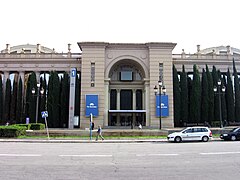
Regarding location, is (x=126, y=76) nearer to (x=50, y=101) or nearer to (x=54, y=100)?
(x=54, y=100)

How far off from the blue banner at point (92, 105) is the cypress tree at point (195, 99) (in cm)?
1735

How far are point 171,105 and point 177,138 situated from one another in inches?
850

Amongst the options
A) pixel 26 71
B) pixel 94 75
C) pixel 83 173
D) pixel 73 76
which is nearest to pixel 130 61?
pixel 94 75

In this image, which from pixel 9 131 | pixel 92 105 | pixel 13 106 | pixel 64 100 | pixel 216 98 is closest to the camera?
pixel 9 131

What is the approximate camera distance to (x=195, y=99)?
42.2 metres

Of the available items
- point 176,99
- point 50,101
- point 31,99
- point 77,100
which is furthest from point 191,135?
point 31,99

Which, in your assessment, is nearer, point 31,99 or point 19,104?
point 31,99

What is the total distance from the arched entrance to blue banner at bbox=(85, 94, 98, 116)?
219 inches

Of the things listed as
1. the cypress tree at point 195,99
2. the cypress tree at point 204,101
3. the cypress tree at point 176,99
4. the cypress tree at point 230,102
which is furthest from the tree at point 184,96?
the cypress tree at point 230,102

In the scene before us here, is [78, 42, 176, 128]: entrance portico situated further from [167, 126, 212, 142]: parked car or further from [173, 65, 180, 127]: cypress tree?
[167, 126, 212, 142]: parked car

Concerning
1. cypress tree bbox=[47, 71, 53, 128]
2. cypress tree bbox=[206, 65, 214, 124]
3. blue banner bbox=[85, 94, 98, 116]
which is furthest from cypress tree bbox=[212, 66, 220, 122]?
cypress tree bbox=[47, 71, 53, 128]

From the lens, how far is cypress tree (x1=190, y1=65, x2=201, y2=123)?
42000 mm

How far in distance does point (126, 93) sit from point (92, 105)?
364 inches

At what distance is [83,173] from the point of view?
746cm
